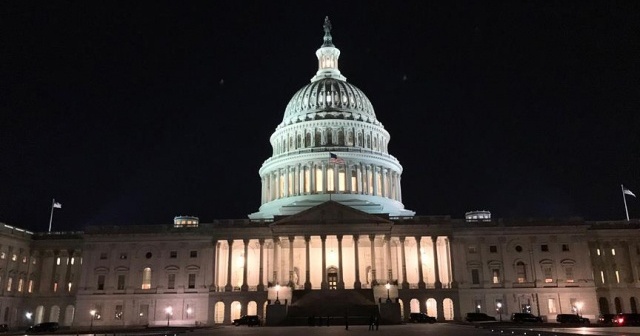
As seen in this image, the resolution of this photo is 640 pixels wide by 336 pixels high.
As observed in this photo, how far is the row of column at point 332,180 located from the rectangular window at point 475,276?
2387cm

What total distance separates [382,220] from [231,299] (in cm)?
2347

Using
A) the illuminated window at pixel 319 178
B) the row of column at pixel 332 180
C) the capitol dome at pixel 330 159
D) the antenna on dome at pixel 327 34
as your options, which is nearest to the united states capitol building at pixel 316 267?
the capitol dome at pixel 330 159

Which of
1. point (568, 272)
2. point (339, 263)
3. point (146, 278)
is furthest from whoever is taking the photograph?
point (146, 278)

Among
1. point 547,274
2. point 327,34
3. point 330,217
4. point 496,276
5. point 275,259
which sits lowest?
point 496,276

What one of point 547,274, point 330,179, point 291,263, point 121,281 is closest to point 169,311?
point 121,281

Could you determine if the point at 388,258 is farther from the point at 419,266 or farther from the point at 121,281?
the point at 121,281

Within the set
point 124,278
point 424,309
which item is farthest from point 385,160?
point 124,278

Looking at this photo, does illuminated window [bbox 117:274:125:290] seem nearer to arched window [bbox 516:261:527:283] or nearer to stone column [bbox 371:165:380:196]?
stone column [bbox 371:165:380:196]

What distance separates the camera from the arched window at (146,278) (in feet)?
265

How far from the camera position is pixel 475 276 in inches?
3125

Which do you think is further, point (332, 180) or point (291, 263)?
point (332, 180)

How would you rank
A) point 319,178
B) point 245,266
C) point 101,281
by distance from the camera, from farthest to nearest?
point 319,178
point 101,281
point 245,266

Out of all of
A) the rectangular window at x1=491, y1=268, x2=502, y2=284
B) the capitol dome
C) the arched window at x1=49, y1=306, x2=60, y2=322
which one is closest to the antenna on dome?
the capitol dome

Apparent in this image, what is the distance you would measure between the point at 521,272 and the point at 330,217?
93.2 feet
